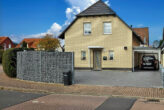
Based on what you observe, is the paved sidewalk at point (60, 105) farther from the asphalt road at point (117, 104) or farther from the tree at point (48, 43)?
the tree at point (48, 43)

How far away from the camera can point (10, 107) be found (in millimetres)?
6969

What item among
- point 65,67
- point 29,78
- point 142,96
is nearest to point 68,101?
point 142,96

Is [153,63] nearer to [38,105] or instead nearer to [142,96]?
[142,96]

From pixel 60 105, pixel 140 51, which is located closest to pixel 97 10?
pixel 140 51

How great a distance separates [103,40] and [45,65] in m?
10.0

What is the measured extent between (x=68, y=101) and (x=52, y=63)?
16.3ft

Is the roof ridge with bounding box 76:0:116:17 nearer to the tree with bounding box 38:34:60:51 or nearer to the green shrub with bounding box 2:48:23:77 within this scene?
the green shrub with bounding box 2:48:23:77

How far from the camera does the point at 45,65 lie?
1279 centimetres

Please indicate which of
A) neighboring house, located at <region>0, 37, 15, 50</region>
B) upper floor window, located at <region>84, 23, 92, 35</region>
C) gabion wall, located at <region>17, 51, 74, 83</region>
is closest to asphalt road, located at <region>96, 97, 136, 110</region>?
gabion wall, located at <region>17, 51, 74, 83</region>

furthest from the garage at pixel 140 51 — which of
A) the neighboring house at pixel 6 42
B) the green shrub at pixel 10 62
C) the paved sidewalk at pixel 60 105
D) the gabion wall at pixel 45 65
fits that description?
the neighboring house at pixel 6 42

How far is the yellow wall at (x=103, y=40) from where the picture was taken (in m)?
20.5

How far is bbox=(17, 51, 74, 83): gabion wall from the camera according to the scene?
12.3 metres

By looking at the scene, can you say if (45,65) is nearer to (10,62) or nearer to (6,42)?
(10,62)

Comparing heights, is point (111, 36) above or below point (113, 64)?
above
